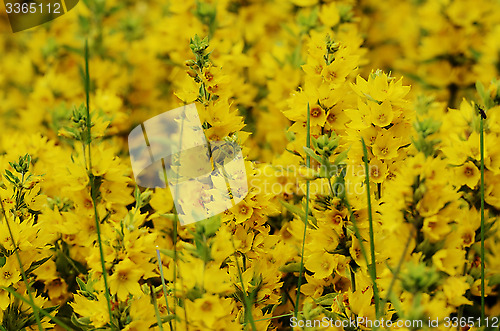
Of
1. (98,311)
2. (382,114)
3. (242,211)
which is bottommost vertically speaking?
(98,311)

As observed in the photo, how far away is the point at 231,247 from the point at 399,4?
3759mm

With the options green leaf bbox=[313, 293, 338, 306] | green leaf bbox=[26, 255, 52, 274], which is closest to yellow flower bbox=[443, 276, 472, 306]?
green leaf bbox=[313, 293, 338, 306]

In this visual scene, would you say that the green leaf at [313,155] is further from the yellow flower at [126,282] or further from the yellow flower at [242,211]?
the yellow flower at [126,282]

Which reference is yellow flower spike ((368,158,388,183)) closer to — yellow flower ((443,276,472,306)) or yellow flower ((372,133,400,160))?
yellow flower ((372,133,400,160))

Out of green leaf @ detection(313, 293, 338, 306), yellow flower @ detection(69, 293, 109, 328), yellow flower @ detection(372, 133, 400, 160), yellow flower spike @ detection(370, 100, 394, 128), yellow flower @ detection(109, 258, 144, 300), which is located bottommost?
green leaf @ detection(313, 293, 338, 306)

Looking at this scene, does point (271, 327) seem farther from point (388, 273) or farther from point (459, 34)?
point (459, 34)

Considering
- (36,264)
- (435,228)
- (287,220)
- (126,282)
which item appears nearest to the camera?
(435,228)

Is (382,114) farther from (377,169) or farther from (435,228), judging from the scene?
(435,228)

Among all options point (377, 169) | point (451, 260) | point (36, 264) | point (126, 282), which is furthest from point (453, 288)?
point (36, 264)

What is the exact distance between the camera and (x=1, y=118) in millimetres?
3682

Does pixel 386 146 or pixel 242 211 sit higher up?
pixel 386 146

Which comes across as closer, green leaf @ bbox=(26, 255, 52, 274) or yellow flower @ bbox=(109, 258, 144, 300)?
yellow flower @ bbox=(109, 258, 144, 300)

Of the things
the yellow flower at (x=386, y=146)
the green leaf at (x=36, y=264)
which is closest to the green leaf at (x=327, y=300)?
the yellow flower at (x=386, y=146)

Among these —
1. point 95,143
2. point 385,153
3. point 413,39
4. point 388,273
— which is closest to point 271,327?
point 388,273
